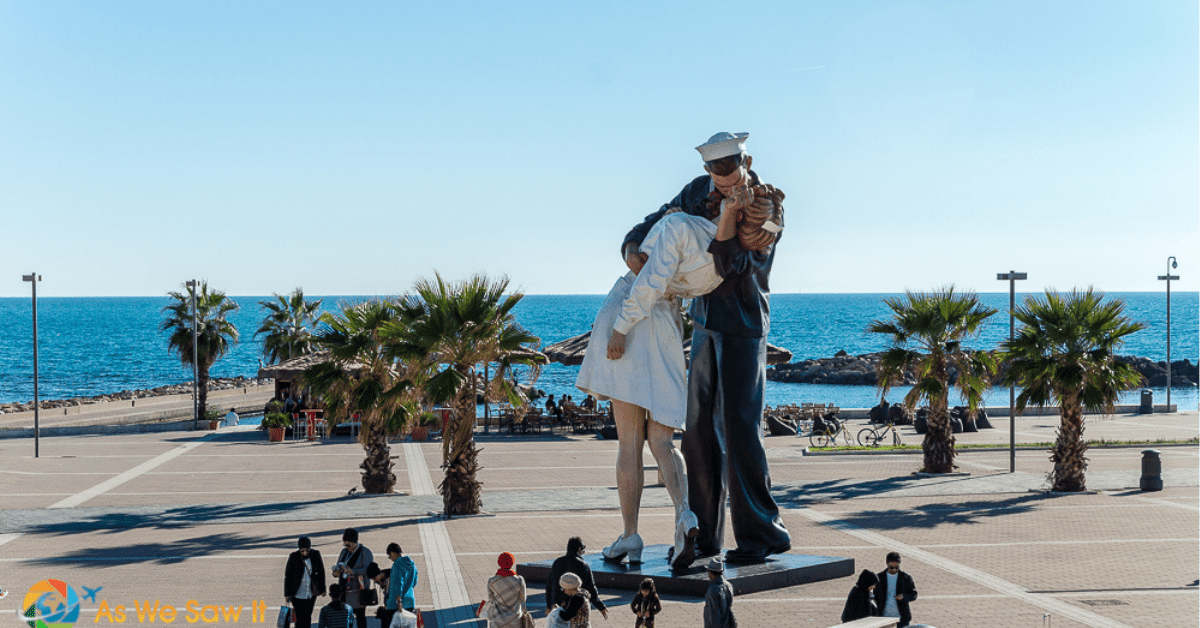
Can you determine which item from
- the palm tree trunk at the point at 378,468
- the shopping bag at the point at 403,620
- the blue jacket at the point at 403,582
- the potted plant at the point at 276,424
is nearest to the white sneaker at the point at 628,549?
the blue jacket at the point at 403,582

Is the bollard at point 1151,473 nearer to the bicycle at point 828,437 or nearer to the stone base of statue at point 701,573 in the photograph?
the bicycle at point 828,437

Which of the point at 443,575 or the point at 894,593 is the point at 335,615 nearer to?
the point at 443,575

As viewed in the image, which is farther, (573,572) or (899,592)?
(899,592)

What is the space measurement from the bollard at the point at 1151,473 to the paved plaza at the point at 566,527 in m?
0.33

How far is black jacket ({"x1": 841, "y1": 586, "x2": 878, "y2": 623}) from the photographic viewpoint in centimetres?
1029

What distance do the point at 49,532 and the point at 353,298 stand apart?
25.1 ft

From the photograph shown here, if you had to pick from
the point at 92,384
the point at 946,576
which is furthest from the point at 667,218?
the point at 92,384

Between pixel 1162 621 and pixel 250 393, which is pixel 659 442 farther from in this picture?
pixel 250 393

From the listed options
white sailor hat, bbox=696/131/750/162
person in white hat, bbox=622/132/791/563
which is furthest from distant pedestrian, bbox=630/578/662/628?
white sailor hat, bbox=696/131/750/162

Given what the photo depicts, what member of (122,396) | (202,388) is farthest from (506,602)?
(122,396)

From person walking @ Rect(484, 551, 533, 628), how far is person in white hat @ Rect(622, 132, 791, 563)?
386cm

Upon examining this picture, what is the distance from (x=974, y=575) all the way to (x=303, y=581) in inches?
321

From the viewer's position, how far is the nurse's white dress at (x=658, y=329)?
40.4 ft

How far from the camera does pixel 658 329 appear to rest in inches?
492
